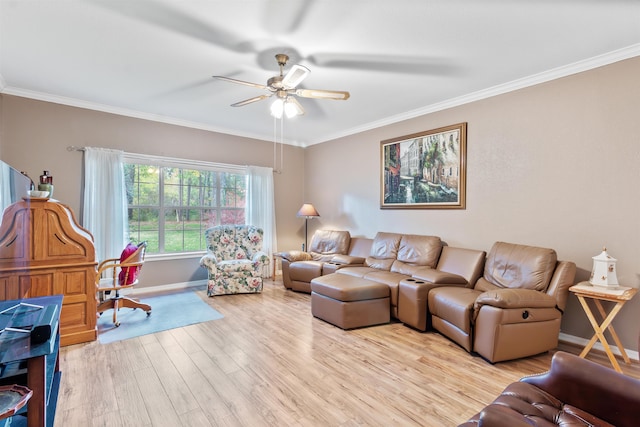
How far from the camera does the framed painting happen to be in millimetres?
3910

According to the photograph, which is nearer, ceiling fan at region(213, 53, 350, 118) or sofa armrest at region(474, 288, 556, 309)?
sofa armrest at region(474, 288, 556, 309)

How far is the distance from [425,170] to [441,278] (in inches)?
64.3

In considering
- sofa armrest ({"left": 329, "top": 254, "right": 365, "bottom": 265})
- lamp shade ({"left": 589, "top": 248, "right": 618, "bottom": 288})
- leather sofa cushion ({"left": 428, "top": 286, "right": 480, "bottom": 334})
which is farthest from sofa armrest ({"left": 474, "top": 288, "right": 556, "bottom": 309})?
sofa armrest ({"left": 329, "top": 254, "right": 365, "bottom": 265})

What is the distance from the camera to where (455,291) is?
3074mm

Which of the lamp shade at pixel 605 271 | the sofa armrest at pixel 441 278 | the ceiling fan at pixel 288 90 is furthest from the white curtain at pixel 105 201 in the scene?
the lamp shade at pixel 605 271

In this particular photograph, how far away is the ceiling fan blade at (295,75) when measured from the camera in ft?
8.06

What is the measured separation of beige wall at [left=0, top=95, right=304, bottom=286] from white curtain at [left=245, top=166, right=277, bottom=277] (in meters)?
0.25

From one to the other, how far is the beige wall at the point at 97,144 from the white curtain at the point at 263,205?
25cm

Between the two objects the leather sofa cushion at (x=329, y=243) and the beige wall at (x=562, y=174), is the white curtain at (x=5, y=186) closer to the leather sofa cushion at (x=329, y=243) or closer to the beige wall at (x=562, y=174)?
the leather sofa cushion at (x=329, y=243)

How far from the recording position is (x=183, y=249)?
16.8ft

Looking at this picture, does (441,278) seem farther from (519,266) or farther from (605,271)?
(605,271)

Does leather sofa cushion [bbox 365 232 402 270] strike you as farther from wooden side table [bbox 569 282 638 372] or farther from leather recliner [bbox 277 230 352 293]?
wooden side table [bbox 569 282 638 372]

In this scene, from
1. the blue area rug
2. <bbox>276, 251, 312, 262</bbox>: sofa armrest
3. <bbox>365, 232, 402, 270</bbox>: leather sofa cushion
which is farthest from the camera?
<bbox>276, 251, 312, 262</bbox>: sofa armrest

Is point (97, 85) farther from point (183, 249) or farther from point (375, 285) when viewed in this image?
point (375, 285)
